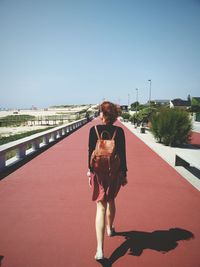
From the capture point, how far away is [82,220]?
468cm

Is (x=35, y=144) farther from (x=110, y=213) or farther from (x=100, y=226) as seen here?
(x=100, y=226)

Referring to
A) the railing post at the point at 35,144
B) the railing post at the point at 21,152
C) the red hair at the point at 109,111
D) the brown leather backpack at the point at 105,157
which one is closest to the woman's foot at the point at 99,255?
the brown leather backpack at the point at 105,157

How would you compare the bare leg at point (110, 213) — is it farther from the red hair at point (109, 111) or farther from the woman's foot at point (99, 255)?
the red hair at point (109, 111)

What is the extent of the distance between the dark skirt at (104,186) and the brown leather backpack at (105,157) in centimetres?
8

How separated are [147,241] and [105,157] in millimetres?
1537

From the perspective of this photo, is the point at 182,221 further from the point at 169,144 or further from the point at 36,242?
the point at 169,144

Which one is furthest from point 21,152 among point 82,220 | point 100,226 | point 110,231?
point 100,226

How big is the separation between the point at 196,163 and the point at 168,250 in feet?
11.3

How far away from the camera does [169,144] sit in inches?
570

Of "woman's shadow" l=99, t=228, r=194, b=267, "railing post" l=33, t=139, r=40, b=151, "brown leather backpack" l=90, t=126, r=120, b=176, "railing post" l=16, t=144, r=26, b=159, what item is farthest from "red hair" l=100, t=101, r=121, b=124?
"railing post" l=33, t=139, r=40, b=151

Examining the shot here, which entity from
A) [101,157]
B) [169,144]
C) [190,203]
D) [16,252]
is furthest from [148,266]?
[169,144]

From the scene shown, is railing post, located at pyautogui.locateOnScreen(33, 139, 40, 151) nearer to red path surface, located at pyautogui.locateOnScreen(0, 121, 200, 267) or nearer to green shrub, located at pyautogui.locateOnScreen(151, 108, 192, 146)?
red path surface, located at pyautogui.locateOnScreen(0, 121, 200, 267)

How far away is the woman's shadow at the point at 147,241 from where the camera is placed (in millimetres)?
3646

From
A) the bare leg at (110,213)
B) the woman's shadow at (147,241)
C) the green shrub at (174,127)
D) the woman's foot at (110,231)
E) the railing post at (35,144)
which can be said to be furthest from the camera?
the green shrub at (174,127)
